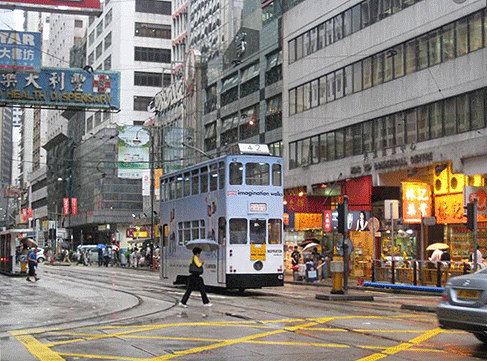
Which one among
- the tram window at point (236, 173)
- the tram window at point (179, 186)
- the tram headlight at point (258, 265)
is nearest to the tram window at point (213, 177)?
the tram window at point (236, 173)

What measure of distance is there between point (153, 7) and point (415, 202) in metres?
72.5

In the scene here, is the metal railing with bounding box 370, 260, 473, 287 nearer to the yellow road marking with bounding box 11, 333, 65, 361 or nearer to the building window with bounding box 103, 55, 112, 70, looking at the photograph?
the yellow road marking with bounding box 11, 333, 65, 361

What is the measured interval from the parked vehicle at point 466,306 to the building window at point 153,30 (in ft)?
298

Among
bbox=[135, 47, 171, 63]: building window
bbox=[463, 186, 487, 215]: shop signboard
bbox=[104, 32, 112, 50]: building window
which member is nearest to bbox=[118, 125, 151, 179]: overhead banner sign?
bbox=[135, 47, 171, 63]: building window

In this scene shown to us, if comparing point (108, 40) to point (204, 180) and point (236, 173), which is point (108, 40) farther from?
point (236, 173)

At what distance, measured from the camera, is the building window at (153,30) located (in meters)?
99.3

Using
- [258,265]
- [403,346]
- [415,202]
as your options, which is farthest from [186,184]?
[403,346]

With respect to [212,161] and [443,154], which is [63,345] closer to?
[212,161]

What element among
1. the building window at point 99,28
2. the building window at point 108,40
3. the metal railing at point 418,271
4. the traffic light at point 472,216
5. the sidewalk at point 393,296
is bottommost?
the sidewalk at point 393,296

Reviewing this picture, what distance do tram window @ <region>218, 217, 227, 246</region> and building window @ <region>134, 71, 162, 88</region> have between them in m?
75.4

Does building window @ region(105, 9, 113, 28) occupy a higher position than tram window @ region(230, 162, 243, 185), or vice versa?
building window @ region(105, 9, 113, 28)

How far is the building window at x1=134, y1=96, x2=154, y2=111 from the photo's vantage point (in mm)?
98562

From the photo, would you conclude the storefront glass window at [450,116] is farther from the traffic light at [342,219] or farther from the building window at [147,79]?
the building window at [147,79]

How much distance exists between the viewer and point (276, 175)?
85.6 ft
